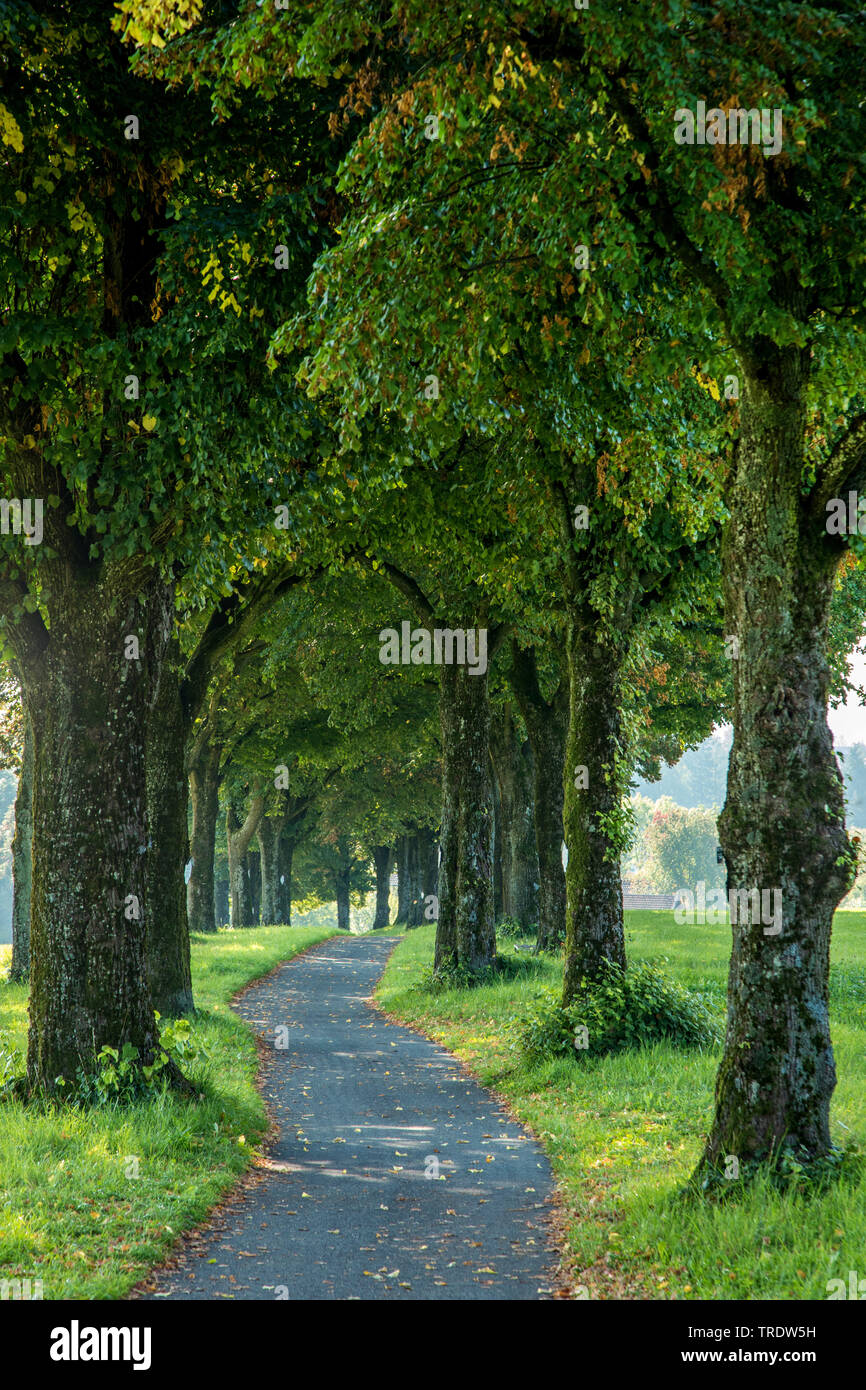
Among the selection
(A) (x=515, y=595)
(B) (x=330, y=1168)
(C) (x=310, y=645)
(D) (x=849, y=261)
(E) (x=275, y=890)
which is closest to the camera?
(D) (x=849, y=261)

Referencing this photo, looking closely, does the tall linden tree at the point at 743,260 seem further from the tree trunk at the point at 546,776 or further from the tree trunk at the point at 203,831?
the tree trunk at the point at 203,831

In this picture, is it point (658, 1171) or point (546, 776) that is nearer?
point (658, 1171)

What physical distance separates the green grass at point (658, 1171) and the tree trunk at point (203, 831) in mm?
14115

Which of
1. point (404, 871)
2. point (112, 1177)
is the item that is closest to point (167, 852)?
point (112, 1177)

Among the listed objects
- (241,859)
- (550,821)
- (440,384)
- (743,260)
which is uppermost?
(743,260)

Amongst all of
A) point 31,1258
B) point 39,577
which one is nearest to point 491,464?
point 39,577

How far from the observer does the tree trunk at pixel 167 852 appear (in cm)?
1438

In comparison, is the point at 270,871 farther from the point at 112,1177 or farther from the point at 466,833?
the point at 112,1177

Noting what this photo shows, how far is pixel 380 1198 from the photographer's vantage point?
8.05 m

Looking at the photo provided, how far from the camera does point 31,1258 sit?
6.00 metres

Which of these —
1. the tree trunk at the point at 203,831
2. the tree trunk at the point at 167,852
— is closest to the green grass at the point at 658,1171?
the tree trunk at the point at 167,852

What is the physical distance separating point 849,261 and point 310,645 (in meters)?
18.3

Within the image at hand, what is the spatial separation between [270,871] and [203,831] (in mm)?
12875
